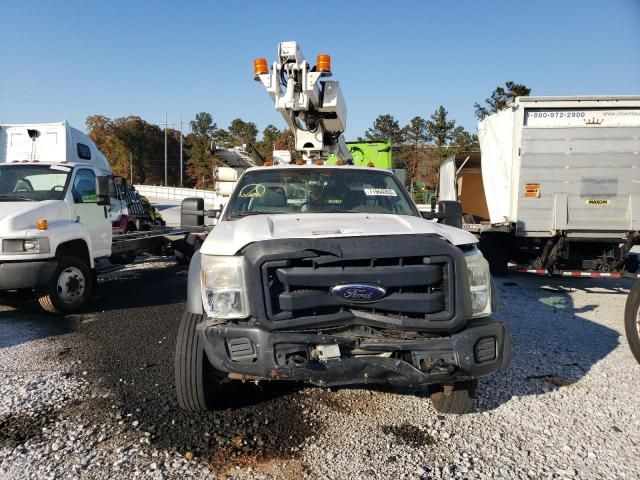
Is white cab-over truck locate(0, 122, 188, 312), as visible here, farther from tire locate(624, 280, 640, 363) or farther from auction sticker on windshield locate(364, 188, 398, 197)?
tire locate(624, 280, 640, 363)

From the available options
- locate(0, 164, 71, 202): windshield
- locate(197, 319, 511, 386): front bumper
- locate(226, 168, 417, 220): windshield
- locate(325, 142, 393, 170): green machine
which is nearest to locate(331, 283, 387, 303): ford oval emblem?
locate(197, 319, 511, 386): front bumper

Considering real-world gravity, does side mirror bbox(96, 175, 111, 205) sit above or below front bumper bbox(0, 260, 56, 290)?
above

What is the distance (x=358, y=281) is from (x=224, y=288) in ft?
2.74

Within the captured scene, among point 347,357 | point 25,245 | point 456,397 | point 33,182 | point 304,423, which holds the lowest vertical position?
point 304,423

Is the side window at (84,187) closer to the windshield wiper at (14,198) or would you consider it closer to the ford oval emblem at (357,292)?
the windshield wiper at (14,198)

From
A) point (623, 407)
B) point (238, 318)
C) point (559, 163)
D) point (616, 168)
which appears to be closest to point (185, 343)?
point (238, 318)

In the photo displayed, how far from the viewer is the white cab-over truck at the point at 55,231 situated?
18.1 feet

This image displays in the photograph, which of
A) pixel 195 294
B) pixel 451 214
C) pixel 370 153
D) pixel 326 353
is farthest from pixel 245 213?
pixel 370 153

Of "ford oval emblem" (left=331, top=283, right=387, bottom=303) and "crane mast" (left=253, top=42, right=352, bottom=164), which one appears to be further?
"crane mast" (left=253, top=42, right=352, bottom=164)

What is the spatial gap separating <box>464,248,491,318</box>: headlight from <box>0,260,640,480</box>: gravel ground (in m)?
0.89

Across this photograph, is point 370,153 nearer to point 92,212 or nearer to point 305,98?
point 305,98

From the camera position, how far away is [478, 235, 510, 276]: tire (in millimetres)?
8414

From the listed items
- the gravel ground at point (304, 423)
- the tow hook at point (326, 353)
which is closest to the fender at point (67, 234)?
the gravel ground at point (304, 423)

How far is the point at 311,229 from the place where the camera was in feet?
10.3
